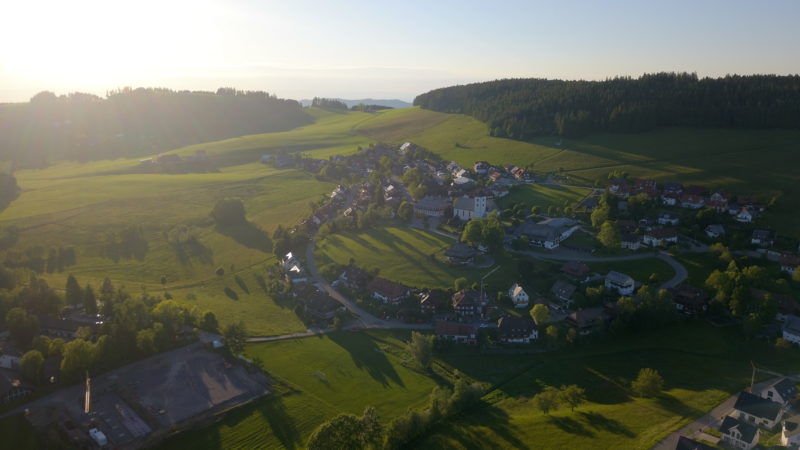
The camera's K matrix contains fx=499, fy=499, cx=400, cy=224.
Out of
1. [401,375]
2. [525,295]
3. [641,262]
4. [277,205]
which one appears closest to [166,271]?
[277,205]

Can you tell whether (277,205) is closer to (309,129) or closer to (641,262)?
(641,262)

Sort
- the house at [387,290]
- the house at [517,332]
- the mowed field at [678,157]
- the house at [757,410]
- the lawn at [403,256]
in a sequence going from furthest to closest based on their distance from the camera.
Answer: the mowed field at [678,157]
the lawn at [403,256]
the house at [387,290]
the house at [517,332]
the house at [757,410]

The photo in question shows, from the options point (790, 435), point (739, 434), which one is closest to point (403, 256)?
point (739, 434)

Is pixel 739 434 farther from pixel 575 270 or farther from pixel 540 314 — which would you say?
pixel 575 270

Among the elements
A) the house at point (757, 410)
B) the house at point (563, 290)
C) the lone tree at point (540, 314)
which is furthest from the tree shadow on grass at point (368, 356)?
the house at point (757, 410)

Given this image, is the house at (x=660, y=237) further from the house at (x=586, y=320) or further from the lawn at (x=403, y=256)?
the house at (x=586, y=320)
